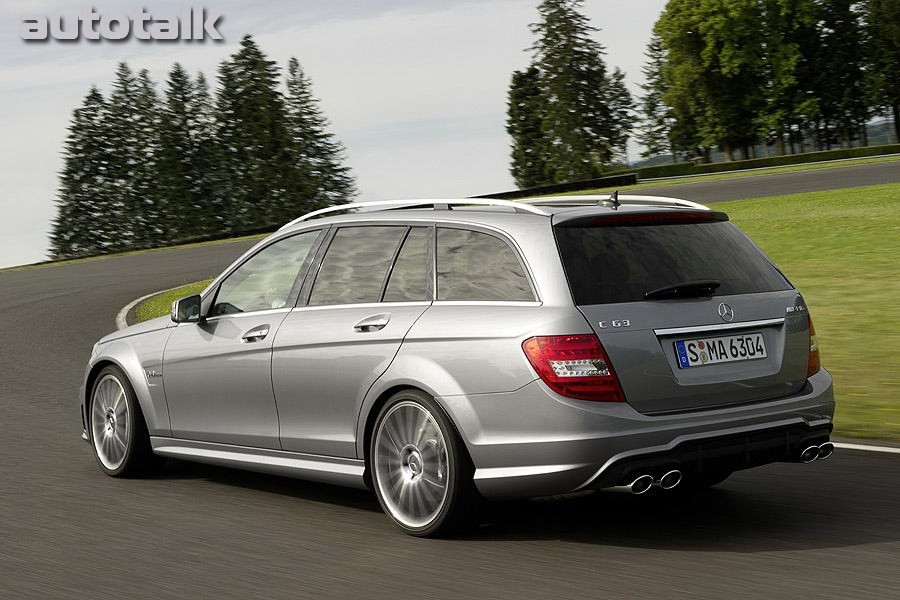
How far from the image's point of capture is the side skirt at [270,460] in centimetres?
642

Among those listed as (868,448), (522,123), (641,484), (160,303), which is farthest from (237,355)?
(522,123)

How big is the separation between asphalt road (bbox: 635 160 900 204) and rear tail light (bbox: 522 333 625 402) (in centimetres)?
3281

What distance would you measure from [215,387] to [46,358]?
844 centimetres

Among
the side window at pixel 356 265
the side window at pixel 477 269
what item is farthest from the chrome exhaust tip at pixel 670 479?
the side window at pixel 356 265

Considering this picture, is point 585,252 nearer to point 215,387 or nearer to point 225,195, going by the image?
point 215,387

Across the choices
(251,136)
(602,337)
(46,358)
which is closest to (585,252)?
(602,337)

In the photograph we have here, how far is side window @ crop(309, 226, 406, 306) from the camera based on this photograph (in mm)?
6543

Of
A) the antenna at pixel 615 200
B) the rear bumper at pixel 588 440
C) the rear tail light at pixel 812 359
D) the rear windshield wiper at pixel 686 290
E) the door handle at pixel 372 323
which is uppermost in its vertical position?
the antenna at pixel 615 200

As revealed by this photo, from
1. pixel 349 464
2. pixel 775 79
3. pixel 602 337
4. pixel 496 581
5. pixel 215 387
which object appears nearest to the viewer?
pixel 496 581

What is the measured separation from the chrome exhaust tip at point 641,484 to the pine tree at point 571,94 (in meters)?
81.5

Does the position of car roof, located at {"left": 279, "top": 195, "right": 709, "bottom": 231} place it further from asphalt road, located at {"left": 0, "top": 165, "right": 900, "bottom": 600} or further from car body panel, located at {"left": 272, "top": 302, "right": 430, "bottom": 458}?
asphalt road, located at {"left": 0, "top": 165, "right": 900, "bottom": 600}

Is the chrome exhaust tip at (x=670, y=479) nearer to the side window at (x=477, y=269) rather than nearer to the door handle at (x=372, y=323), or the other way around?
the side window at (x=477, y=269)

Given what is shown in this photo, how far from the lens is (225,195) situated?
10006 centimetres

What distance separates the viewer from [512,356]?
18.3 ft
